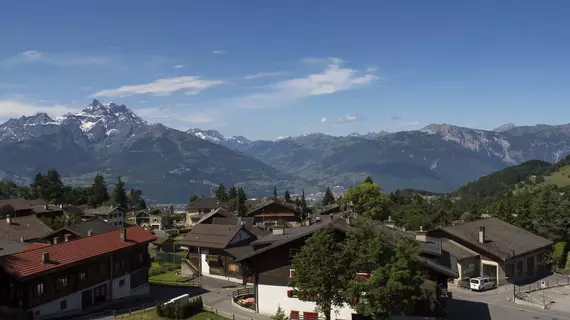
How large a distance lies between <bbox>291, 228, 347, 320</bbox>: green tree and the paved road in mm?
15751

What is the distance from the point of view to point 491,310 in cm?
4462

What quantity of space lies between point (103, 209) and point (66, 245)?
9720 centimetres

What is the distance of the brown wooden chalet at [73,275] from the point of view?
128ft

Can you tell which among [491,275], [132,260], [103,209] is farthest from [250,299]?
[103,209]

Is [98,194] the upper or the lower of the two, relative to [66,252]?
lower

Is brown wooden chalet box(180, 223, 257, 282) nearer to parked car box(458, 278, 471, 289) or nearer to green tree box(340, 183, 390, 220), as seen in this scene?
parked car box(458, 278, 471, 289)

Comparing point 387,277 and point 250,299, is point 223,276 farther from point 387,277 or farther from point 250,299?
point 387,277

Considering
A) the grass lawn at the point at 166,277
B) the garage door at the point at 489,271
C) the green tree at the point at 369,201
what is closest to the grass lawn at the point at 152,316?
the grass lawn at the point at 166,277

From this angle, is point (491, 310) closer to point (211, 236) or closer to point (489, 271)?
point (489, 271)

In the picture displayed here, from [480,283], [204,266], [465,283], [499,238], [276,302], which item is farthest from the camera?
[204,266]

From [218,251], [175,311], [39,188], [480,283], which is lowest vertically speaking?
[480,283]

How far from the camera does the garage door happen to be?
5706 centimetres

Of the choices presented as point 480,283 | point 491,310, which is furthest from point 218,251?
point 491,310

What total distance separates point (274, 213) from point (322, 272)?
8757cm
